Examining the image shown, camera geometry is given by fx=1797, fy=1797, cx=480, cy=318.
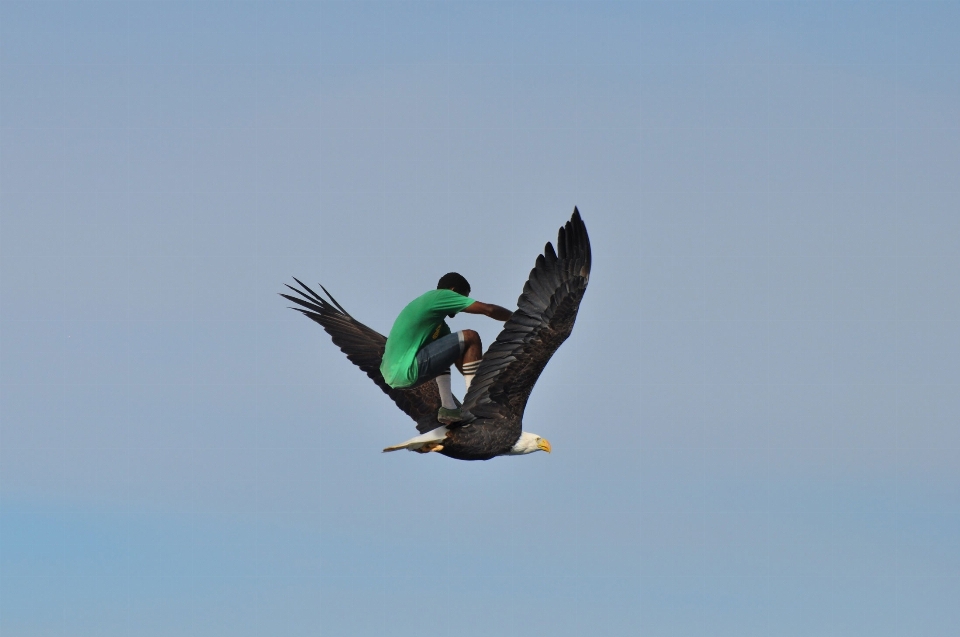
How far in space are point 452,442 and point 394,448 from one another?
819 mm

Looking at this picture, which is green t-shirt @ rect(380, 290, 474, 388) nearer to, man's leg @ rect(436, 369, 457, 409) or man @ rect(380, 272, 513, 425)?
man @ rect(380, 272, 513, 425)

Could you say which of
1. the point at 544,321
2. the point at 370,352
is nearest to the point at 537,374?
the point at 544,321

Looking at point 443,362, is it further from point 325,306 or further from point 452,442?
point 325,306

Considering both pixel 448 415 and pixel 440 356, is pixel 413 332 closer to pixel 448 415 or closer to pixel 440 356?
pixel 440 356

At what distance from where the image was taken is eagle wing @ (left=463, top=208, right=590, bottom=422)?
834 inches

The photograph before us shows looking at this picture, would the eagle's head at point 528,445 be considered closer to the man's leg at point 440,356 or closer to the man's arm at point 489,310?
the man's leg at point 440,356

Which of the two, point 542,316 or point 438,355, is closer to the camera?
point 542,316

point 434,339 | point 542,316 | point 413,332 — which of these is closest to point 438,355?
point 434,339

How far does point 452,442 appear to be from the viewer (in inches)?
858

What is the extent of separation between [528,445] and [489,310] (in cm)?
208

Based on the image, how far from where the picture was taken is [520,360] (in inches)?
846

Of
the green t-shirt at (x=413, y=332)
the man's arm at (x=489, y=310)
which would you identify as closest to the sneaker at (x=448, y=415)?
the green t-shirt at (x=413, y=332)

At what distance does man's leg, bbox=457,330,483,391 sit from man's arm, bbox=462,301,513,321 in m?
0.66

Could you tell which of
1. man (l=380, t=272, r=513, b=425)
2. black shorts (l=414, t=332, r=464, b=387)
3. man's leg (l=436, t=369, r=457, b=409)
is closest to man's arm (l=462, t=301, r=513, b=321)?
man (l=380, t=272, r=513, b=425)
